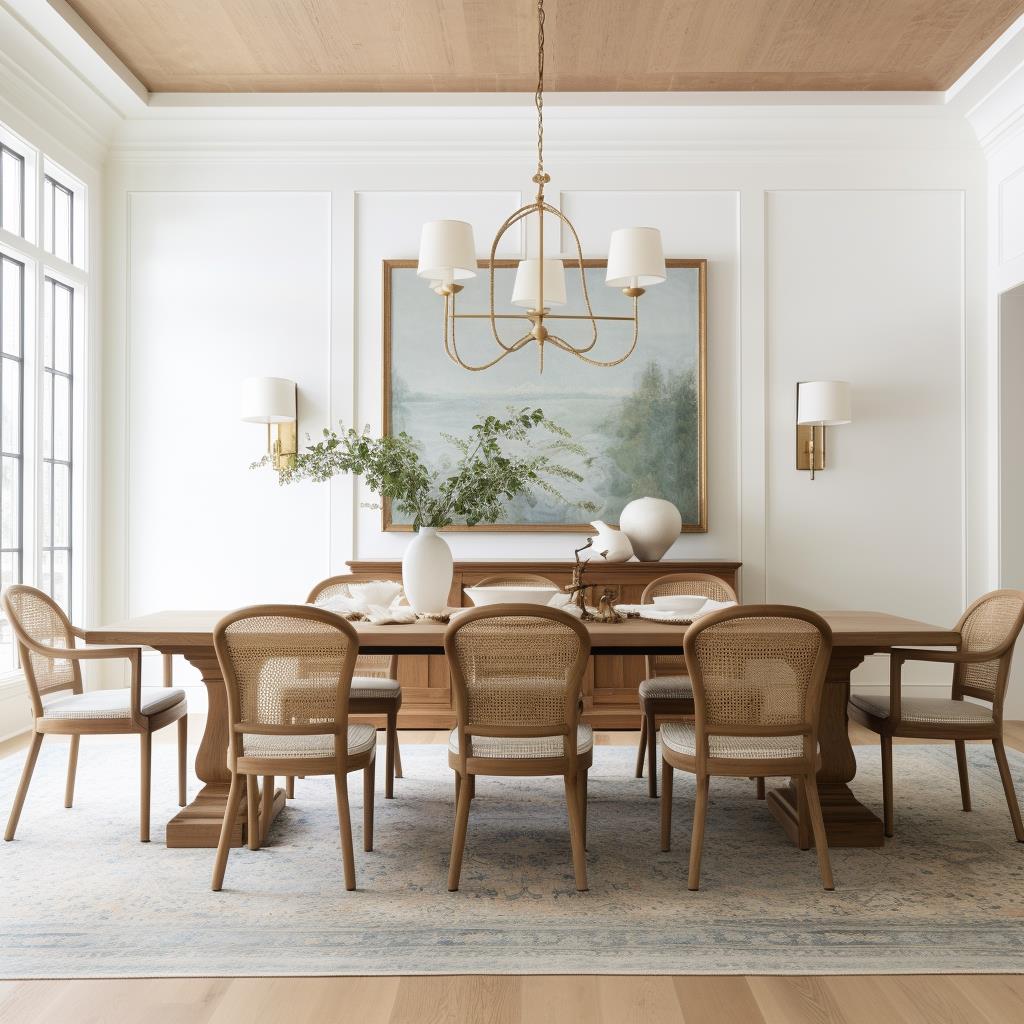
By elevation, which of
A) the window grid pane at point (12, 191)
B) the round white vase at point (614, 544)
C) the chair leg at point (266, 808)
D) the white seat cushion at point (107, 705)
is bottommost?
the chair leg at point (266, 808)

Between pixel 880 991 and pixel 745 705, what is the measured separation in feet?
2.79

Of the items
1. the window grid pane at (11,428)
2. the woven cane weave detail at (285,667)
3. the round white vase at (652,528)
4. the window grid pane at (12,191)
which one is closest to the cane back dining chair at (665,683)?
the round white vase at (652,528)

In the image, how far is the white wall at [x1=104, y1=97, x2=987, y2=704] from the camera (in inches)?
223

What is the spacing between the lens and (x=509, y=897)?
2795 millimetres

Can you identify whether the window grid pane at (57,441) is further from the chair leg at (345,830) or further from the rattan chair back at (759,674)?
the rattan chair back at (759,674)

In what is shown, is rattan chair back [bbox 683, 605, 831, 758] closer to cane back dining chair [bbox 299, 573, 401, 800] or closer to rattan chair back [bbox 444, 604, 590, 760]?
rattan chair back [bbox 444, 604, 590, 760]

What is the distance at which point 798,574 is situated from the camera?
568cm

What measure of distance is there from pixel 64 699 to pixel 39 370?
240 cm

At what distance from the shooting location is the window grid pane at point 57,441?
532cm

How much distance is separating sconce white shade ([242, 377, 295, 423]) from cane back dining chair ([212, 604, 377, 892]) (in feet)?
9.26

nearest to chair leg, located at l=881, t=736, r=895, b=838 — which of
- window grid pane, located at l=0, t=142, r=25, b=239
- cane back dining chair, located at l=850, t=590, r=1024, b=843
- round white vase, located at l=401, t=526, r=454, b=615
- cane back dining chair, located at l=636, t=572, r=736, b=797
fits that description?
cane back dining chair, located at l=850, t=590, r=1024, b=843

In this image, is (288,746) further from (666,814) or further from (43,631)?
(666,814)

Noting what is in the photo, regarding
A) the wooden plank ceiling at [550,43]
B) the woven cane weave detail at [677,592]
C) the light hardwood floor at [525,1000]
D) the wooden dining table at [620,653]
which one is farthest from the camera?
the wooden plank ceiling at [550,43]

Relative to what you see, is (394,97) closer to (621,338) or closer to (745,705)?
(621,338)
